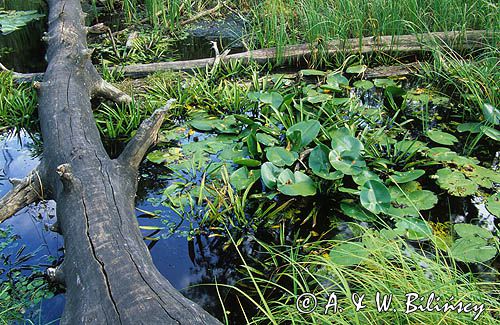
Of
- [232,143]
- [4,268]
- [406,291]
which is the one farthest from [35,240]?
[406,291]

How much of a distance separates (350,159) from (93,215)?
147 centimetres

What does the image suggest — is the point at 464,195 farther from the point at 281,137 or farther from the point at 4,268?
the point at 4,268

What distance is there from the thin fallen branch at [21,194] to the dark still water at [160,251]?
6.4 inches

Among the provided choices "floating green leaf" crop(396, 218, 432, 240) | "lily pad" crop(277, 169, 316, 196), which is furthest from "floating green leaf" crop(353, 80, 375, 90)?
"floating green leaf" crop(396, 218, 432, 240)

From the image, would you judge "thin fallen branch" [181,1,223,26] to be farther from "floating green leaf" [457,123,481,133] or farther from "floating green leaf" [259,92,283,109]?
"floating green leaf" [457,123,481,133]

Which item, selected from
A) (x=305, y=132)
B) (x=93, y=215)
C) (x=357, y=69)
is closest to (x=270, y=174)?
(x=305, y=132)

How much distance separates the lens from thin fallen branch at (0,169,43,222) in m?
2.54

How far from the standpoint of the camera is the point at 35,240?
8.46 ft

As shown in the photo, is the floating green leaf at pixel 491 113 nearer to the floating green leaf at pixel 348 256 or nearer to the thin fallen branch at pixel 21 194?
the floating green leaf at pixel 348 256

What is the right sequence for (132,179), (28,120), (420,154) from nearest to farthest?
(132,179), (420,154), (28,120)

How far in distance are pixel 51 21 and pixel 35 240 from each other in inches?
107

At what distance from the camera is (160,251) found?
2.50 meters

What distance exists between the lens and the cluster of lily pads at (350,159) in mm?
2426

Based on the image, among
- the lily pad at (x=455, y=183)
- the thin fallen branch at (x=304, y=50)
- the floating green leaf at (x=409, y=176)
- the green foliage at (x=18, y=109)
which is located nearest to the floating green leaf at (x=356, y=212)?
the floating green leaf at (x=409, y=176)
